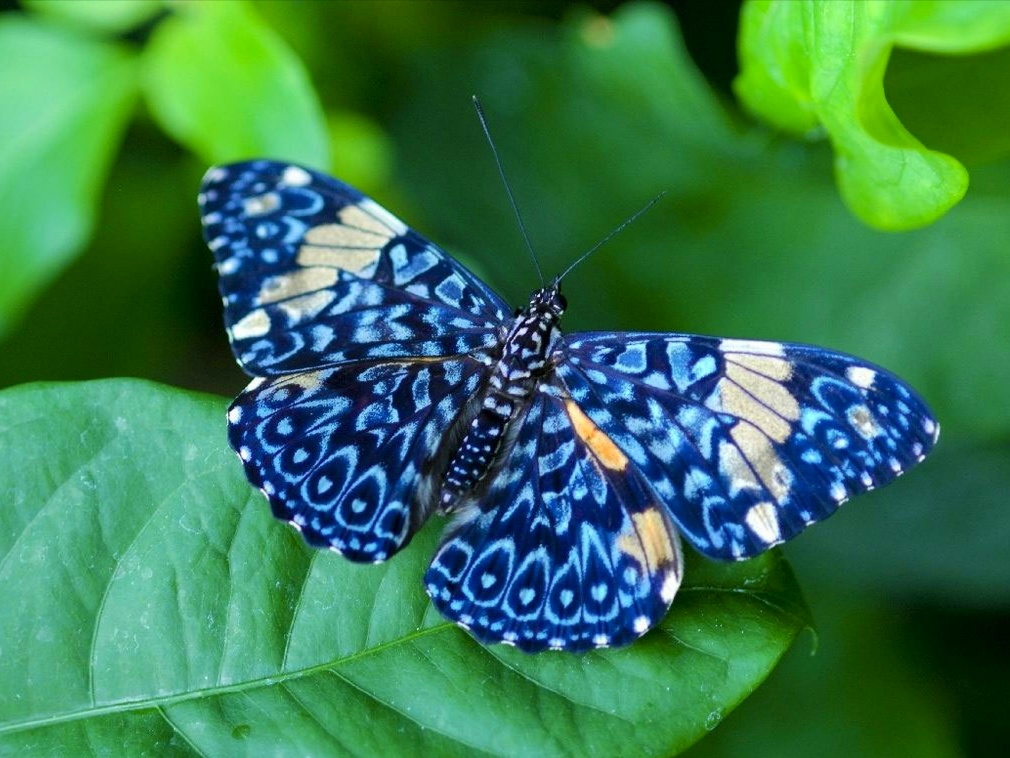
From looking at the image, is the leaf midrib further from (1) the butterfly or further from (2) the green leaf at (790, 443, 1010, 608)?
(2) the green leaf at (790, 443, 1010, 608)

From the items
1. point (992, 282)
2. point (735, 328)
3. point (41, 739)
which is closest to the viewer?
point (41, 739)

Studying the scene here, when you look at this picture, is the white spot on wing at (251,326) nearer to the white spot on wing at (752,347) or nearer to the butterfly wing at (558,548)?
the butterfly wing at (558,548)

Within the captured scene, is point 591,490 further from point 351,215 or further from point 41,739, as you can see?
point 41,739

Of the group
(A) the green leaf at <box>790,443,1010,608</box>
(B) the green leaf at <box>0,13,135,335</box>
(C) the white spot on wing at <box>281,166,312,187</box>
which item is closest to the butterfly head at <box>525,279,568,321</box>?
(C) the white spot on wing at <box>281,166,312,187</box>

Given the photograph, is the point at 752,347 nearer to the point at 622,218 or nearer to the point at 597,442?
the point at 597,442

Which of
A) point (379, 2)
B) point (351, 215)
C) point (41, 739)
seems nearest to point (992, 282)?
point (351, 215)

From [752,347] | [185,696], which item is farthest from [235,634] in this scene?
[752,347]

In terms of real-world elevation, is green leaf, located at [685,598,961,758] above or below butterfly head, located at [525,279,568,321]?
below
